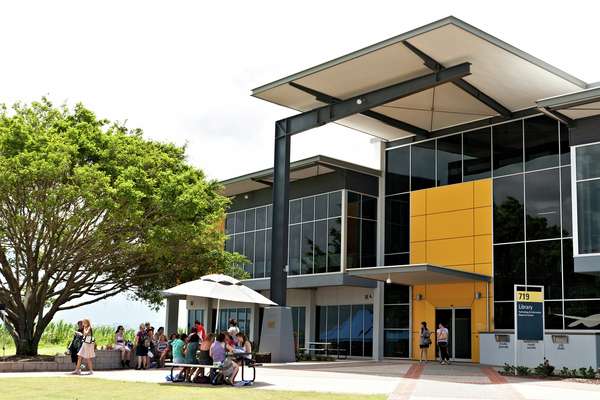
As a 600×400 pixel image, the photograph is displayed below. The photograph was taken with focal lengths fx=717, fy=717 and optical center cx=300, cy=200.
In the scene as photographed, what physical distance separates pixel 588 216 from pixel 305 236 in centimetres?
1346

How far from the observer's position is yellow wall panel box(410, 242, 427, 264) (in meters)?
30.1

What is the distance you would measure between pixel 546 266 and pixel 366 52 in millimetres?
10237

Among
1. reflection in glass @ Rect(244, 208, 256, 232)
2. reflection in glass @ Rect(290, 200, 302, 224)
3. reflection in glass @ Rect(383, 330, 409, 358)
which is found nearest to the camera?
reflection in glass @ Rect(383, 330, 409, 358)

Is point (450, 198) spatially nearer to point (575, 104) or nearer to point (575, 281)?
point (575, 281)

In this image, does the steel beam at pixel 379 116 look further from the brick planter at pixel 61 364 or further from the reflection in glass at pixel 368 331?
the brick planter at pixel 61 364

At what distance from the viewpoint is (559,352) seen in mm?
22094

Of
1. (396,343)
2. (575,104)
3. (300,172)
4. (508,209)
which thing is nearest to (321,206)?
(300,172)

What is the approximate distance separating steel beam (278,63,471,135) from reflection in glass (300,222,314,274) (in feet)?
21.4

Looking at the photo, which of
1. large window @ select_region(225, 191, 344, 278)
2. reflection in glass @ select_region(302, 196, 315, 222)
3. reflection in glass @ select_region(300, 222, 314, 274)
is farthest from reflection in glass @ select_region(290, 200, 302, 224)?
reflection in glass @ select_region(300, 222, 314, 274)

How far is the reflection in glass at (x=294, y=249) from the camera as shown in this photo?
108 feet

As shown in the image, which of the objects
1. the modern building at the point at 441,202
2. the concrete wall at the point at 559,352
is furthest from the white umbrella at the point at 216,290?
the concrete wall at the point at 559,352

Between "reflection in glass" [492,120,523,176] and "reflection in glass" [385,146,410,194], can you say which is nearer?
"reflection in glass" [492,120,523,176]

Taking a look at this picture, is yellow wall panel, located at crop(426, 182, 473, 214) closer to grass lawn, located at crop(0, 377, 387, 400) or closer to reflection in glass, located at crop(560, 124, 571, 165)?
reflection in glass, located at crop(560, 124, 571, 165)

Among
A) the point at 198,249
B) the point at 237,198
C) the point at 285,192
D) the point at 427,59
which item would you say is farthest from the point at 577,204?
the point at 237,198
